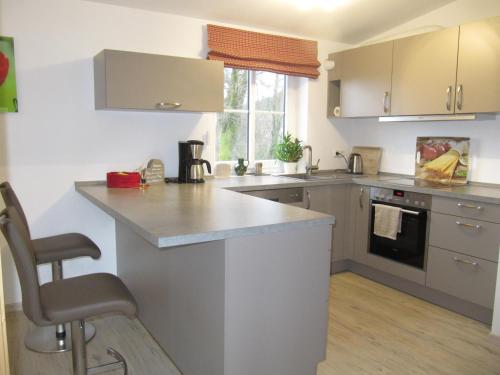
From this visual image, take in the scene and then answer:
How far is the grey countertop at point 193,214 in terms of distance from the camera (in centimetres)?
157

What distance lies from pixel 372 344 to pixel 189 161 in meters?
1.77

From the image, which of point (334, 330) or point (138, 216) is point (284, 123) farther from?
point (138, 216)

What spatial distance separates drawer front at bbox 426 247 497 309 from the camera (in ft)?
9.07

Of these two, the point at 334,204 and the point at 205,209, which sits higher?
the point at 205,209

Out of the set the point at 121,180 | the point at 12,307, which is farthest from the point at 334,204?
the point at 12,307

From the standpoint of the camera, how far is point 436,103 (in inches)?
126

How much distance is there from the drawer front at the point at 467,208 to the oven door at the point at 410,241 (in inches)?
5.5

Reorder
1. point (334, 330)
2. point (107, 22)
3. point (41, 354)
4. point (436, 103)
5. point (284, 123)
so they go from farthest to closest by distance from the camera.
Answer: point (284, 123), point (436, 103), point (107, 22), point (334, 330), point (41, 354)

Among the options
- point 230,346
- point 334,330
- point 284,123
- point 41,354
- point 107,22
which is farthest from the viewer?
point 284,123

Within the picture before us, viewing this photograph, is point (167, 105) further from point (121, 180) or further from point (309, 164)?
point (309, 164)

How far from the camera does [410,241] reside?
3238 millimetres

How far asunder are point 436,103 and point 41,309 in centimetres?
298

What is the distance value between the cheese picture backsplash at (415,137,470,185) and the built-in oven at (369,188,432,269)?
43 cm

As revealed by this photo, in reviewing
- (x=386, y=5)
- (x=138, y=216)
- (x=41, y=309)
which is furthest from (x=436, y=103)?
(x=41, y=309)
